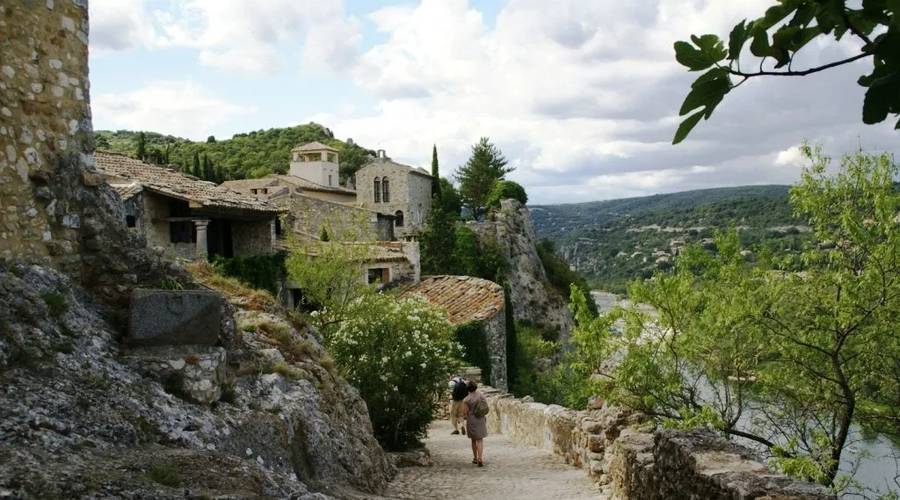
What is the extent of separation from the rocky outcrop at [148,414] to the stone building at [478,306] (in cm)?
1745

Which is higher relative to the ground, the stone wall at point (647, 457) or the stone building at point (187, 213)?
the stone building at point (187, 213)

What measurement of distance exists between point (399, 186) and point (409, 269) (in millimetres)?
20652

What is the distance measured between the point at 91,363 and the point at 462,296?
24.0m

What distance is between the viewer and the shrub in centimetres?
5178

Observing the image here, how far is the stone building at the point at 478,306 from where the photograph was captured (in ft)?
87.7

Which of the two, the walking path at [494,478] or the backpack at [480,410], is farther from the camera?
the backpack at [480,410]

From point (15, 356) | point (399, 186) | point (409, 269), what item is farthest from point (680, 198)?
point (15, 356)

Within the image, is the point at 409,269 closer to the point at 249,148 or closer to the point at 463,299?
the point at 463,299

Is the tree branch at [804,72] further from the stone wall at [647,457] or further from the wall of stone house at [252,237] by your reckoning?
the wall of stone house at [252,237]

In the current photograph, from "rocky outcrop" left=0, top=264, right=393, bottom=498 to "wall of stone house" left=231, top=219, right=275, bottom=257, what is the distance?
16.8 meters

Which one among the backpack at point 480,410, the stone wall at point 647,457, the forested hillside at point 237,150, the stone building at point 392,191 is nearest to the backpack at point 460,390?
the stone wall at point 647,457

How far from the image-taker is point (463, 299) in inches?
1140

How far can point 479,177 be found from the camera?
59750 millimetres

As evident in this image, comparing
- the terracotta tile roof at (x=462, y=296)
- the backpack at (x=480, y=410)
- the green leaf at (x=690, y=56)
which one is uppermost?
the green leaf at (x=690, y=56)
